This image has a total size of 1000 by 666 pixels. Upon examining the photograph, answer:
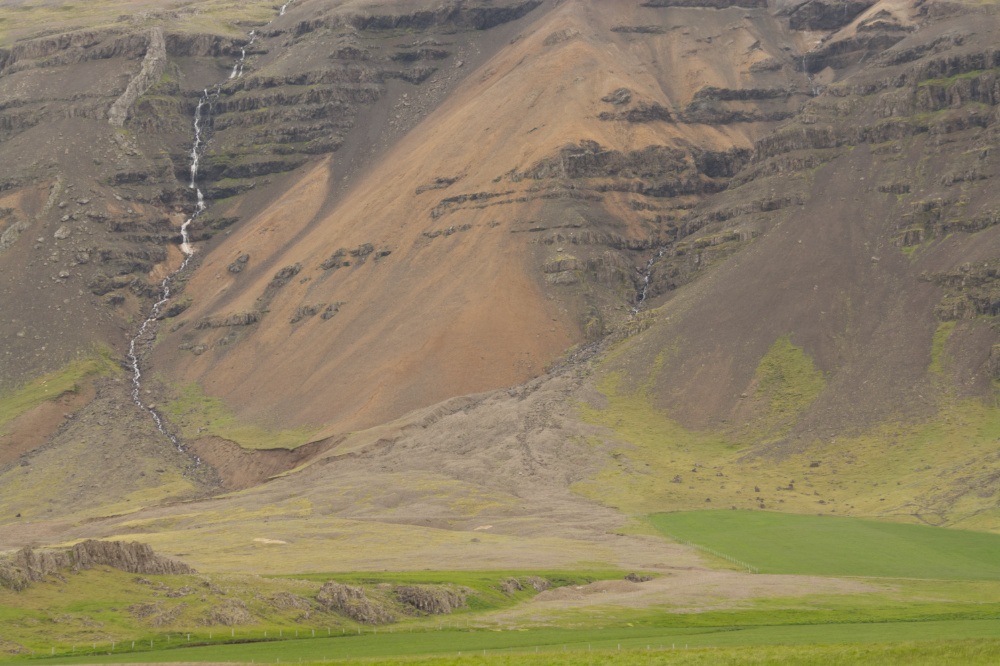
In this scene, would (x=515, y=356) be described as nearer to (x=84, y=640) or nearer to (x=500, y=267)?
(x=500, y=267)

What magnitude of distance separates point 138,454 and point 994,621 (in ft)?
426

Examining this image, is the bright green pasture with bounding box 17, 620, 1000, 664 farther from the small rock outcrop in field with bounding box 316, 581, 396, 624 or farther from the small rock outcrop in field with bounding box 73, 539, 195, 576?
the small rock outcrop in field with bounding box 73, 539, 195, 576

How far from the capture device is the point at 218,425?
17075cm

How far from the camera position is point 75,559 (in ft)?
231

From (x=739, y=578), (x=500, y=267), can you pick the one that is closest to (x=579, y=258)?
(x=500, y=267)

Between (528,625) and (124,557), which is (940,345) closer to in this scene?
(528,625)

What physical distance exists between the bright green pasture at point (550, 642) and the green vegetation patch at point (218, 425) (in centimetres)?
9658

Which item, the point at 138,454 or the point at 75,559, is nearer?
the point at 75,559

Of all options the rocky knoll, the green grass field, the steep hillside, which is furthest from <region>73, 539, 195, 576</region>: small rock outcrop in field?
the steep hillside

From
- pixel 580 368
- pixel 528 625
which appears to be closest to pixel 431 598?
pixel 528 625

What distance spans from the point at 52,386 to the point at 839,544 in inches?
5285

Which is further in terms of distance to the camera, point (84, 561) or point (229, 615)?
point (84, 561)

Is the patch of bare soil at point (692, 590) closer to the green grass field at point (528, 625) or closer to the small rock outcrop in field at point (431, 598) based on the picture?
A: the green grass field at point (528, 625)

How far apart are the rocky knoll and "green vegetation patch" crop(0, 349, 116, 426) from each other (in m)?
112
